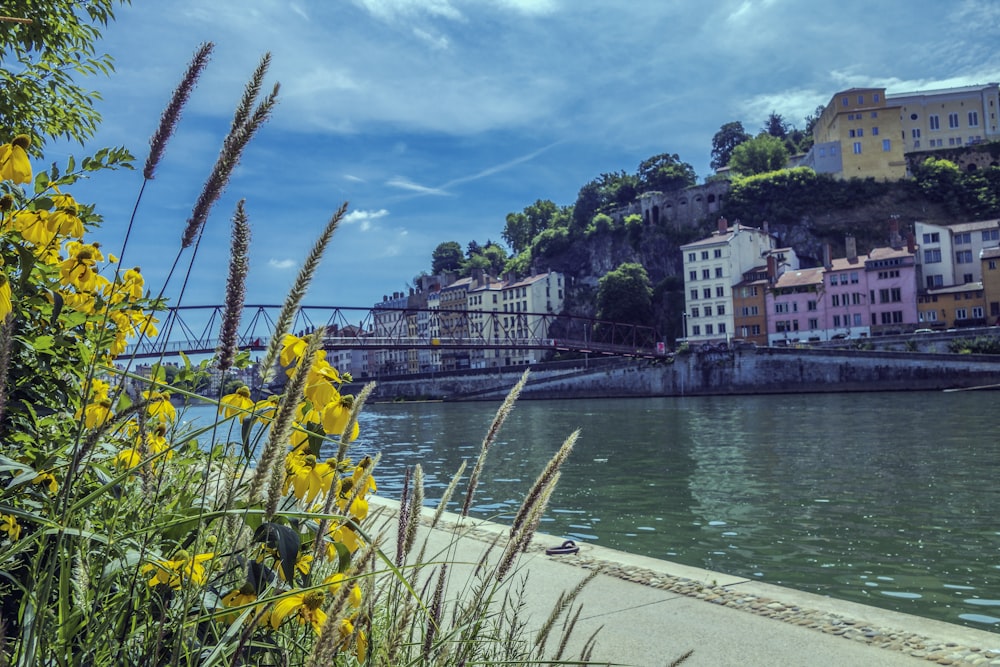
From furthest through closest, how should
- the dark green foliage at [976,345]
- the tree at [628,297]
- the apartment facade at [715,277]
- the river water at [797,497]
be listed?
1. the tree at [628,297]
2. the apartment facade at [715,277]
3. the dark green foliage at [976,345]
4. the river water at [797,497]

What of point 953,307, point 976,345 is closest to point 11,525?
point 976,345

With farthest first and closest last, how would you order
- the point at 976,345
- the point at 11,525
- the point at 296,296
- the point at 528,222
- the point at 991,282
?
the point at 528,222, the point at 991,282, the point at 976,345, the point at 11,525, the point at 296,296

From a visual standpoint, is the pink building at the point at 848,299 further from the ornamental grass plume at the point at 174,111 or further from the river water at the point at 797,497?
the ornamental grass plume at the point at 174,111

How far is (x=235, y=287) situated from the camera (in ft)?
3.53

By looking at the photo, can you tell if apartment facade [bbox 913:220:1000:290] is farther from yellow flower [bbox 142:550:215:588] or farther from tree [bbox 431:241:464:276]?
tree [bbox 431:241:464:276]

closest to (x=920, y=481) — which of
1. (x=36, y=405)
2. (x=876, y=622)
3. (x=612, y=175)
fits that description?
(x=876, y=622)

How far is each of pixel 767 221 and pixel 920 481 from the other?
67468mm

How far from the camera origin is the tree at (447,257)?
425 ft

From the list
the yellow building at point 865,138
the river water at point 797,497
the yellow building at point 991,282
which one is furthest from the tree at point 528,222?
the river water at point 797,497

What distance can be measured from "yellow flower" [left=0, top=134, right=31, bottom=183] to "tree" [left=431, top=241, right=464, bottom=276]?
127 metres

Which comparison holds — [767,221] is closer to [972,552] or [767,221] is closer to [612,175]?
[612,175]

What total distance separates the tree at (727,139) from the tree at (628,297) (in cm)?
3939

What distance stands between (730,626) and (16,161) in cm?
369

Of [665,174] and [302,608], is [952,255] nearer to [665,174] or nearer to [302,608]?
[665,174]
